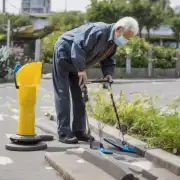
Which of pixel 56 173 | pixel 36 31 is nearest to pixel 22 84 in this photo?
pixel 56 173

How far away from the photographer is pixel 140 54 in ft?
84.7

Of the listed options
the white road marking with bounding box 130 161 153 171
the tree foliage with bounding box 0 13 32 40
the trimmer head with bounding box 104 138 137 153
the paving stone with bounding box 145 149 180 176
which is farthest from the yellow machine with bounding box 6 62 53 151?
the tree foliage with bounding box 0 13 32 40

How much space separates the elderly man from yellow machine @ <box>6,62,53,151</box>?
43 centimetres

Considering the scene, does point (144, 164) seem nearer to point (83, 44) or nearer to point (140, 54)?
point (83, 44)

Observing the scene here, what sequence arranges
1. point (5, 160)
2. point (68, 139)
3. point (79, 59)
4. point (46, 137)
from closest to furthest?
Result: point (5, 160)
point (79, 59)
point (68, 139)
point (46, 137)

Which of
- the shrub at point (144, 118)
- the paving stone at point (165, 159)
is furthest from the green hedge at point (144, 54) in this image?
the paving stone at point (165, 159)

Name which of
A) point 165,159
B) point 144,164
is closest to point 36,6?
point 144,164

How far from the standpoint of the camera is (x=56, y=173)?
482cm

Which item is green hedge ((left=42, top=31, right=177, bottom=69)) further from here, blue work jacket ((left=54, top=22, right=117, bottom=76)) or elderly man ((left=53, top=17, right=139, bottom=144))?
blue work jacket ((left=54, top=22, right=117, bottom=76))

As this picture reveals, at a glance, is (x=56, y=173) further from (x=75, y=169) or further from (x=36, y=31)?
(x=36, y=31)

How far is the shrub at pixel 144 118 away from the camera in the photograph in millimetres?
5410

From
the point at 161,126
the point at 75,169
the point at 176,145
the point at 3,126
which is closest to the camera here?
the point at 75,169

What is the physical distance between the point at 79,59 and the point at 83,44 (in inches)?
8.9

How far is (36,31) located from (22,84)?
4383 cm
